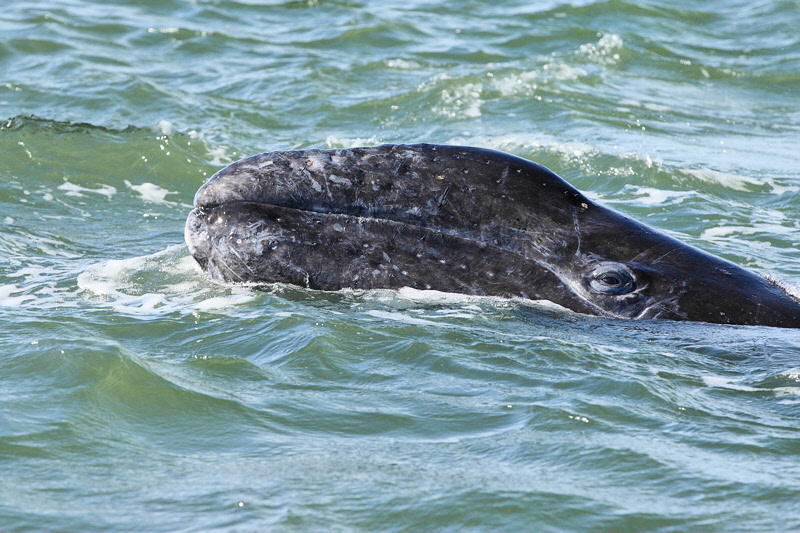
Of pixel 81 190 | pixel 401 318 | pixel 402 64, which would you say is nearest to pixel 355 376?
pixel 401 318

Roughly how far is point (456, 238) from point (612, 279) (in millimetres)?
1149

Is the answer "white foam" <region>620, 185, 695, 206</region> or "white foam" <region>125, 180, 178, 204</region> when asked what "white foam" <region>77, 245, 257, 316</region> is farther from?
"white foam" <region>620, 185, 695, 206</region>

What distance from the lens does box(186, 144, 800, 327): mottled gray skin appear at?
731 centimetres

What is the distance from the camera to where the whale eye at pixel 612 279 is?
7289 mm

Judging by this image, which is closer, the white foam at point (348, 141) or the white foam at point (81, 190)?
the white foam at point (81, 190)

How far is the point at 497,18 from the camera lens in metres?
24.0

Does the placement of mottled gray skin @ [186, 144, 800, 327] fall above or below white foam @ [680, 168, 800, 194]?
above

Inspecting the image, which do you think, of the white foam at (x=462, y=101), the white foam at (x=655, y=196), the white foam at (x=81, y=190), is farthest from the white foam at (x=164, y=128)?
the white foam at (x=655, y=196)

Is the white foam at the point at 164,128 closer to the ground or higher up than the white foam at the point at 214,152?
higher up

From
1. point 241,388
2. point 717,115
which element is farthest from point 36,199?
point 717,115

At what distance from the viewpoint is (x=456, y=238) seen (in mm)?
7410

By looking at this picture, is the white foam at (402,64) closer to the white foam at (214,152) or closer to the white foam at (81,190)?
the white foam at (214,152)

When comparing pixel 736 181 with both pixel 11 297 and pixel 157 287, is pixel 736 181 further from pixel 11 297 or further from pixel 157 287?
pixel 11 297

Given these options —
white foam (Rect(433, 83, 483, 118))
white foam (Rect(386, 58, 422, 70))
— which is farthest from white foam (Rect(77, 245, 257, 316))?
white foam (Rect(386, 58, 422, 70))
